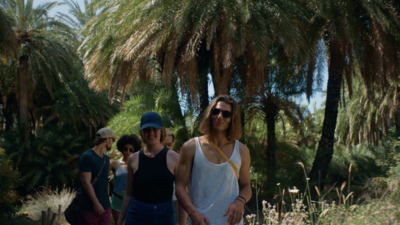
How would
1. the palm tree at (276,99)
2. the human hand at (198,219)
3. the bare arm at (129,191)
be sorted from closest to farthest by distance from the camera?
the human hand at (198,219) → the bare arm at (129,191) → the palm tree at (276,99)

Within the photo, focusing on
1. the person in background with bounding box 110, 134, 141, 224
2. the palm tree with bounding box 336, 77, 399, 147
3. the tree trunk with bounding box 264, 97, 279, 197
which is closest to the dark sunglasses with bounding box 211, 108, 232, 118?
the person in background with bounding box 110, 134, 141, 224

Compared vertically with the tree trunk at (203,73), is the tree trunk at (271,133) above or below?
below

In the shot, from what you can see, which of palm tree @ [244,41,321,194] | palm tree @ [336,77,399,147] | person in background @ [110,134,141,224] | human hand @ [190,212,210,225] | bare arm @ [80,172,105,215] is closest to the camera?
human hand @ [190,212,210,225]

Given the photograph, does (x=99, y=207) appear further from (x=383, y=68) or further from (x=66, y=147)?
(x=66, y=147)

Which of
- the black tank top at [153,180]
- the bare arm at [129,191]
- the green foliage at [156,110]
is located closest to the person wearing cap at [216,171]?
the black tank top at [153,180]

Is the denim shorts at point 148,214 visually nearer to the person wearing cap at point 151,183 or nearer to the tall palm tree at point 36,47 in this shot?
the person wearing cap at point 151,183

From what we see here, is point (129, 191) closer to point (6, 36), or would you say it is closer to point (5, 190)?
point (5, 190)

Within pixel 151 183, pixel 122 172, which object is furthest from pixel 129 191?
pixel 122 172

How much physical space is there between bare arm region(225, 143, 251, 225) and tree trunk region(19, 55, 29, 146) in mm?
20189

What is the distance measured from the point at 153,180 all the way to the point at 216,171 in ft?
2.23

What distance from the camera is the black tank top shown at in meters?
3.91

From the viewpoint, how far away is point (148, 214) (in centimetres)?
389

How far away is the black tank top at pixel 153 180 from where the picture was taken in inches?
154

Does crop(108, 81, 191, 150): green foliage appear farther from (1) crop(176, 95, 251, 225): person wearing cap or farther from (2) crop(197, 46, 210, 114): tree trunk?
(1) crop(176, 95, 251, 225): person wearing cap
